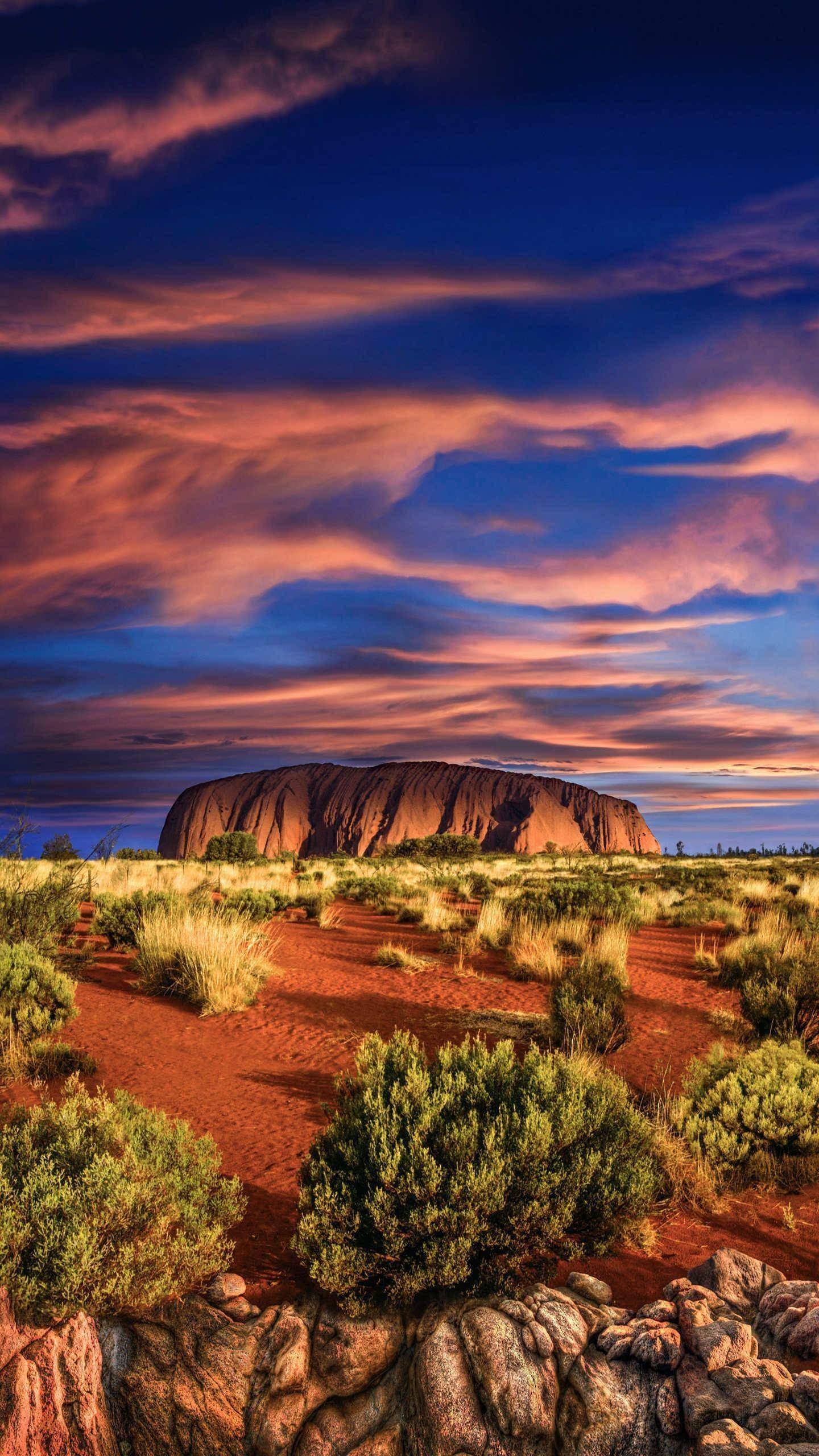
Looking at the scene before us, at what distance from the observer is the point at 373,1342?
14.6 ft

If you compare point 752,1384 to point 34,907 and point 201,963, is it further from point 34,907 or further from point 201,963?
point 34,907

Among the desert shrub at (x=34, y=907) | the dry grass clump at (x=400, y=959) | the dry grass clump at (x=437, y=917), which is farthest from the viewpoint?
the dry grass clump at (x=437, y=917)

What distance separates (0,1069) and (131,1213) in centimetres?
396

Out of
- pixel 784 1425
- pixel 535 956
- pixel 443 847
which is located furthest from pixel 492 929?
pixel 443 847

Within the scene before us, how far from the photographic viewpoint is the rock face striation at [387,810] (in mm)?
103625

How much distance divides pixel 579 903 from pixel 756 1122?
40.6 feet

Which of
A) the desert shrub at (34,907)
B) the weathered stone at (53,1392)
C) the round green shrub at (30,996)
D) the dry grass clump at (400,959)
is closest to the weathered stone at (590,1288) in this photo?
the weathered stone at (53,1392)

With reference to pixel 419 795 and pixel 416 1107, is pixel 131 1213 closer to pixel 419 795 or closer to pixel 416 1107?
pixel 416 1107

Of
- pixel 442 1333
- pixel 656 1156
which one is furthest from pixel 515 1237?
pixel 656 1156

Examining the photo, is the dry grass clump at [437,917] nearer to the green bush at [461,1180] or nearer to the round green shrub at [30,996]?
the round green shrub at [30,996]

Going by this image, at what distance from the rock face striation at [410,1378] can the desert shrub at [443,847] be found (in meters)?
60.1

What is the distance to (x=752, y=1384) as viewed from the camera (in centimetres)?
389

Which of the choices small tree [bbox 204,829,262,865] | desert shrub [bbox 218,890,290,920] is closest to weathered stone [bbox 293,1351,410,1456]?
desert shrub [bbox 218,890,290,920]

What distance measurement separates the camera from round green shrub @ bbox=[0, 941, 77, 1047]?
8.95 metres
